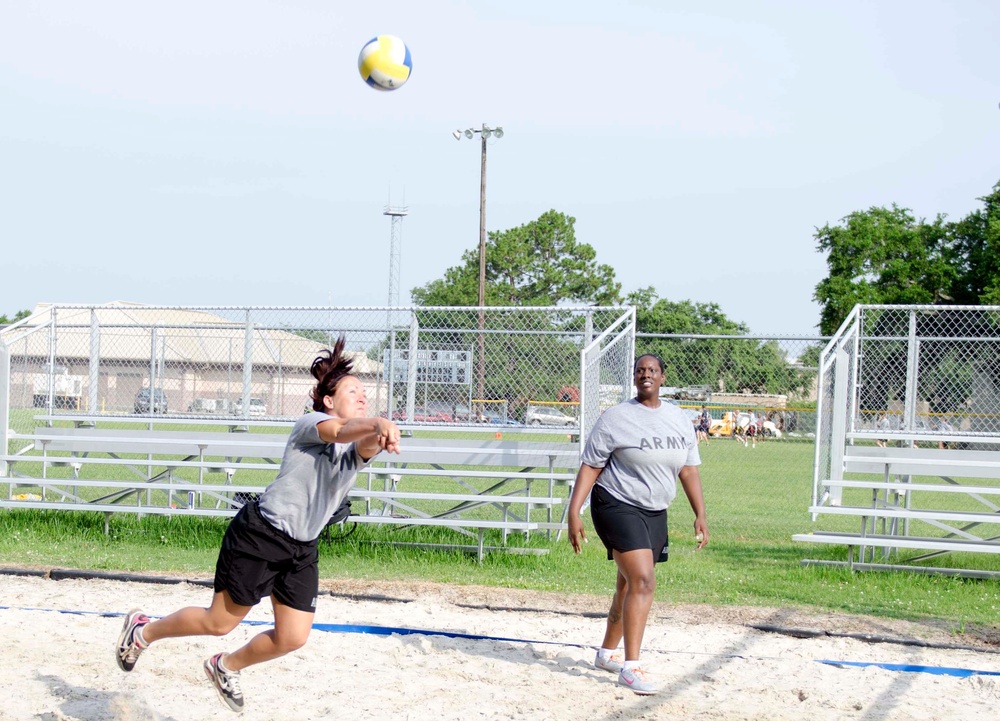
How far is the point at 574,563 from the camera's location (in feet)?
31.0

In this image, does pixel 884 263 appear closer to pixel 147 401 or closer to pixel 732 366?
pixel 732 366

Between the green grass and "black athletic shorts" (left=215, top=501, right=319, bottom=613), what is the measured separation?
165 inches

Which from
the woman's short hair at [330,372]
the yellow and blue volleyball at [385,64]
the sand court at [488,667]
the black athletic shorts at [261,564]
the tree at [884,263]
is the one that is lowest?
the sand court at [488,667]

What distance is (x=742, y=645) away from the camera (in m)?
6.78

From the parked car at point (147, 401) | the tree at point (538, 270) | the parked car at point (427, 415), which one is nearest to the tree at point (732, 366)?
the parked car at point (427, 415)

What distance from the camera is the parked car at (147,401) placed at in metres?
12.7

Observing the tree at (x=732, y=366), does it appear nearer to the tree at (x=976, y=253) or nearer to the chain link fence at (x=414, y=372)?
the chain link fence at (x=414, y=372)

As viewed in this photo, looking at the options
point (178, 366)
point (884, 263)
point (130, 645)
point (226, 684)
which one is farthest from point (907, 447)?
point (884, 263)

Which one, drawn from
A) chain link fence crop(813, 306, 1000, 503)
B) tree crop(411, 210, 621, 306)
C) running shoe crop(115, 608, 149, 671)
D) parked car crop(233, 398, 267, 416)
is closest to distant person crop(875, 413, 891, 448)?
chain link fence crop(813, 306, 1000, 503)

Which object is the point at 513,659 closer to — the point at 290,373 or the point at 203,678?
the point at 203,678

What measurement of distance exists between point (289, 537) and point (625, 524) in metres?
2.00

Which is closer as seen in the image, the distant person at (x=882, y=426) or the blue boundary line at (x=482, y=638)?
the blue boundary line at (x=482, y=638)

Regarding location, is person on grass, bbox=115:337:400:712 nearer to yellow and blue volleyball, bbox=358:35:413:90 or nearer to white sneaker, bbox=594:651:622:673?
white sneaker, bbox=594:651:622:673

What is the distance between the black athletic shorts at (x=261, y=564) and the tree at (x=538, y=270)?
51.7 metres
